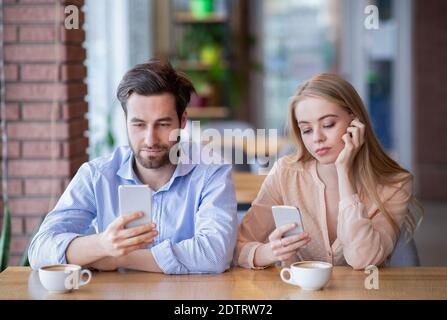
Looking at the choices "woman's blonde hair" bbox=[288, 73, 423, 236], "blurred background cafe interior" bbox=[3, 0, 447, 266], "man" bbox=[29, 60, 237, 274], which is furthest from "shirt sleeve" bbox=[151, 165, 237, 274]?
"blurred background cafe interior" bbox=[3, 0, 447, 266]

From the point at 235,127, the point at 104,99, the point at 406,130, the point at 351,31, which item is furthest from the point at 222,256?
the point at 351,31

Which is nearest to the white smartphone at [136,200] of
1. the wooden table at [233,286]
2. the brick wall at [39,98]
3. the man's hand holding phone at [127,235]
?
the man's hand holding phone at [127,235]

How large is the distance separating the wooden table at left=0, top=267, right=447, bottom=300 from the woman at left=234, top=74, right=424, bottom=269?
0.10 meters

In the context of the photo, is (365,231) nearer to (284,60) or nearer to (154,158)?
(154,158)

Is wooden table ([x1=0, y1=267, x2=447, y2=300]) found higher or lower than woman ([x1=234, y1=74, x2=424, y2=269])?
lower

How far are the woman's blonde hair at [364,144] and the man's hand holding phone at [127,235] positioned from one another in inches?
27.6

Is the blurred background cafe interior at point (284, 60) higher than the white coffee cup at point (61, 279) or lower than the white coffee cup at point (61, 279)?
higher

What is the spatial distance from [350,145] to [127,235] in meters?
0.76

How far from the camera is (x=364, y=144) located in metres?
2.61

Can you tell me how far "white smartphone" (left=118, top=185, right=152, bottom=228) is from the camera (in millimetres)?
2121

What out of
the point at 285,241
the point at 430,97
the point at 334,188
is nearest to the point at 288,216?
the point at 285,241

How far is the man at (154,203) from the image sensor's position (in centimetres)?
236

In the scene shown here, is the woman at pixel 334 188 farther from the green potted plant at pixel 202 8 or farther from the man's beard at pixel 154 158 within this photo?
the green potted plant at pixel 202 8

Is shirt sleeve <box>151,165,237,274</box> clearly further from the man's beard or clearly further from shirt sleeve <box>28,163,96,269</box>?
shirt sleeve <box>28,163,96,269</box>
